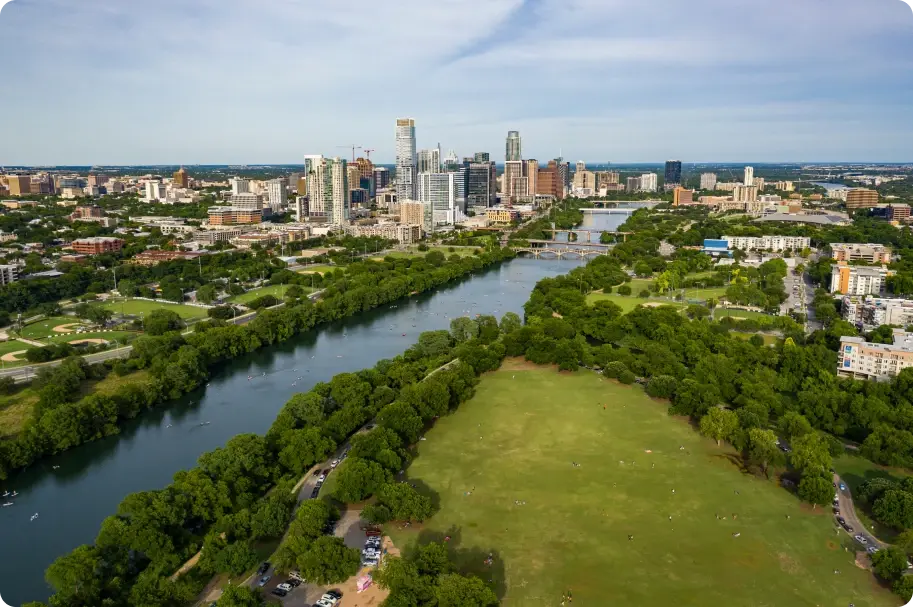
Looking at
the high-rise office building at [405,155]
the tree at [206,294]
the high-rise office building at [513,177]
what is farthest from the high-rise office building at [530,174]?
the tree at [206,294]

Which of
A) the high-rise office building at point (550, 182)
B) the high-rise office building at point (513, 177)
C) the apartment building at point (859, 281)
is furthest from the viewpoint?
the high-rise office building at point (550, 182)

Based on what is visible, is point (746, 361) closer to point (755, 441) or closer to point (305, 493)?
point (755, 441)

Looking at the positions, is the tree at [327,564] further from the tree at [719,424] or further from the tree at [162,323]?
the tree at [162,323]

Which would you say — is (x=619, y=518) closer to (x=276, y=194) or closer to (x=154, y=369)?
(x=154, y=369)

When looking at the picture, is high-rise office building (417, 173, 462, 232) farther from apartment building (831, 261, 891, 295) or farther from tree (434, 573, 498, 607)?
tree (434, 573, 498, 607)

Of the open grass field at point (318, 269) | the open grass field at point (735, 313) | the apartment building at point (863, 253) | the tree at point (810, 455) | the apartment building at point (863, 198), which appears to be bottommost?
the tree at point (810, 455)

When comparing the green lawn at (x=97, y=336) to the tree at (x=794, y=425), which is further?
the green lawn at (x=97, y=336)

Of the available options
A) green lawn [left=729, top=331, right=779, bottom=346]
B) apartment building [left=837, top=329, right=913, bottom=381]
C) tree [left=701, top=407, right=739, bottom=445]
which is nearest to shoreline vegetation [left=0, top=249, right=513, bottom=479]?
tree [left=701, top=407, right=739, bottom=445]

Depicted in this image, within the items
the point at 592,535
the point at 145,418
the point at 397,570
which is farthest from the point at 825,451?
the point at 145,418
